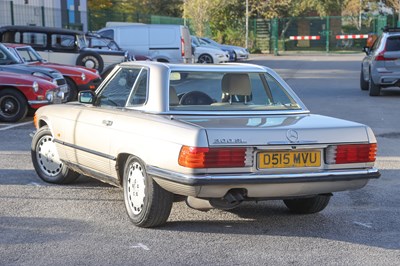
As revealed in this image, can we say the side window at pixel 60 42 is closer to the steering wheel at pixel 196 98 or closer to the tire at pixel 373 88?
the tire at pixel 373 88

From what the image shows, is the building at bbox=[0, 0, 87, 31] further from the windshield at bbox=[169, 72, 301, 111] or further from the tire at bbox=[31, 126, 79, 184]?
the windshield at bbox=[169, 72, 301, 111]

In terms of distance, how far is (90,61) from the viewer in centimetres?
2047

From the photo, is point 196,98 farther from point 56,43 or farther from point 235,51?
point 235,51

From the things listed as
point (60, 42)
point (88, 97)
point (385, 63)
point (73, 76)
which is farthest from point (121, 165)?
point (60, 42)

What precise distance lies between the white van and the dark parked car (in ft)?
17.1

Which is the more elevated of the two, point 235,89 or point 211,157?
point 235,89

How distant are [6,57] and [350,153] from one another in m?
10.7

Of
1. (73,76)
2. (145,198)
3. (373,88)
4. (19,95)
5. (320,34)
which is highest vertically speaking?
(320,34)

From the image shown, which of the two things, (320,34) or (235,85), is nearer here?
(235,85)

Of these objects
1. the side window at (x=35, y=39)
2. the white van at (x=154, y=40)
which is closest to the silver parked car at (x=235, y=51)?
the white van at (x=154, y=40)

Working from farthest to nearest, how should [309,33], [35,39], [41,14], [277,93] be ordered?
[309,33] → [41,14] → [35,39] → [277,93]

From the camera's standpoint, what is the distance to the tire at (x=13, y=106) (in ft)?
45.7

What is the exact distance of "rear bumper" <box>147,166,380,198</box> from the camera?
566cm

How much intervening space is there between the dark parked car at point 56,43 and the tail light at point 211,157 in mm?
15053
